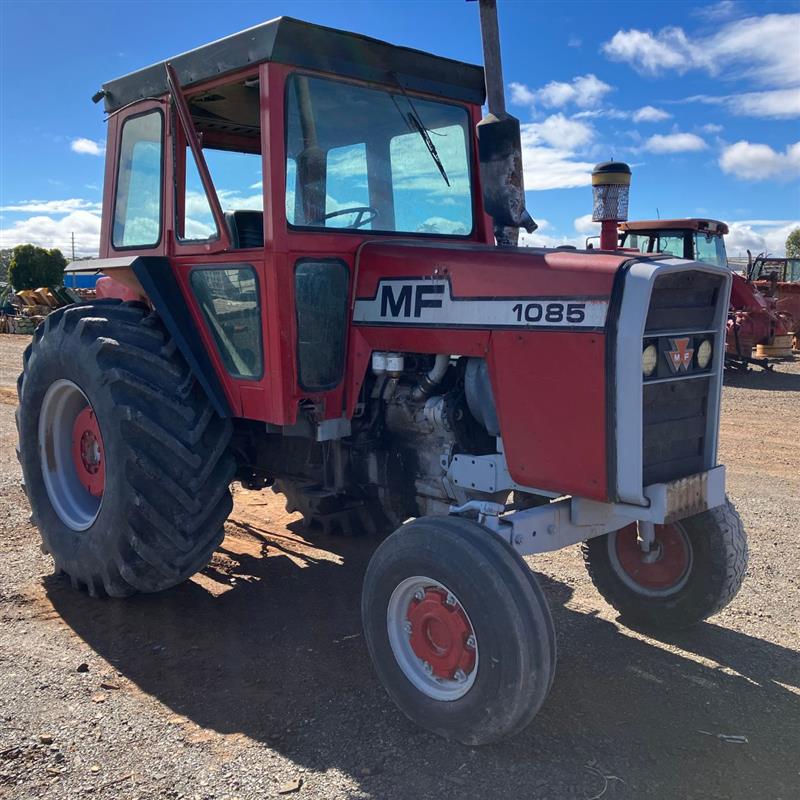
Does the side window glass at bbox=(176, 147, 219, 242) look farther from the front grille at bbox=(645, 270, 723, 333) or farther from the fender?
the front grille at bbox=(645, 270, 723, 333)

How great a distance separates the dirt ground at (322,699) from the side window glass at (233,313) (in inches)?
51.9

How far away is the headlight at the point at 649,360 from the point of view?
313 centimetres

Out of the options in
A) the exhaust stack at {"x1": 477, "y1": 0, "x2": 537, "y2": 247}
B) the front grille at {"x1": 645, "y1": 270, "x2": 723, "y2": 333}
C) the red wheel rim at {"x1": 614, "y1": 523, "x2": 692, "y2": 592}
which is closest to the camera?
the front grille at {"x1": 645, "y1": 270, "x2": 723, "y2": 333}

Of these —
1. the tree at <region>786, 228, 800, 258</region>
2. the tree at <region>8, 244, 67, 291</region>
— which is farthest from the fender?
the tree at <region>786, 228, 800, 258</region>

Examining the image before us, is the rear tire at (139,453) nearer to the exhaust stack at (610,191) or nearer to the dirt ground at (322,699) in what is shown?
the dirt ground at (322,699)

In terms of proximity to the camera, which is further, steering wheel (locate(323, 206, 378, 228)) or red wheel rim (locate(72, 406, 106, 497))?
red wheel rim (locate(72, 406, 106, 497))

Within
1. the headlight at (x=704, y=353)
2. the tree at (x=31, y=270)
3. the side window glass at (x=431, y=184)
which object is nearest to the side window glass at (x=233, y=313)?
the side window glass at (x=431, y=184)

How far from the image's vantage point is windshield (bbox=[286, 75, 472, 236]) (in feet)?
12.1

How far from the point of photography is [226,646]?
12.6 feet

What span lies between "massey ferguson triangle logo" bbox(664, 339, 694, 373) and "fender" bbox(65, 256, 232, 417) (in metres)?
2.11

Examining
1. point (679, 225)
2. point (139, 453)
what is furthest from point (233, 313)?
point (679, 225)

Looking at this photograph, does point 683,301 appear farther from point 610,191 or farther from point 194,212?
point 194,212

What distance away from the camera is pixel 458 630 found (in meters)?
3.05

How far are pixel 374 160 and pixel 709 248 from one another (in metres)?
11.3
